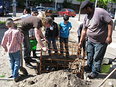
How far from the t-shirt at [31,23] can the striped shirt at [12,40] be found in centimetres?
49

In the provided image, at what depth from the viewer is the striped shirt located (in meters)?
4.15

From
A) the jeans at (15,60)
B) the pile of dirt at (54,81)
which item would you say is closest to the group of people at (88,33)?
the jeans at (15,60)

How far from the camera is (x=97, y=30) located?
4602mm

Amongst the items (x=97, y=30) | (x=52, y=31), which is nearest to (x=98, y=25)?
(x=97, y=30)

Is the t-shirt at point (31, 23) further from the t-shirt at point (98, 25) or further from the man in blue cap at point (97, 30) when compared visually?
the t-shirt at point (98, 25)

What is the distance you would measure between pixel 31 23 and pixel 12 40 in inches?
30.2

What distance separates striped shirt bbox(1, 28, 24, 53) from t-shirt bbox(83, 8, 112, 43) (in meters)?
1.72

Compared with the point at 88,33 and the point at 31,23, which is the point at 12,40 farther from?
the point at 88,33

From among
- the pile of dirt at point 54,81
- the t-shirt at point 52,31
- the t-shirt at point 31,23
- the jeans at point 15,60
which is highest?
the t-shirt at point 31,23

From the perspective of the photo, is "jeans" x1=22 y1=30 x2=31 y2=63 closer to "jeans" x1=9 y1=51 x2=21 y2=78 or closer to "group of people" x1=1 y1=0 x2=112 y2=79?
"group of people" x1=1 y1=0 x2=112 y2=79

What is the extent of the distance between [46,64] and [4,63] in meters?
1.46

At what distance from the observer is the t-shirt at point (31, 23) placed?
4.48m

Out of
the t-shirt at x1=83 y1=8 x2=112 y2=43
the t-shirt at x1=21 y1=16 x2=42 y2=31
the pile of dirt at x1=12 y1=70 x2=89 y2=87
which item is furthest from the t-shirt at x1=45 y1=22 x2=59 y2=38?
the pile of dirt at x1=12 y1=70 x2=89 y2=87

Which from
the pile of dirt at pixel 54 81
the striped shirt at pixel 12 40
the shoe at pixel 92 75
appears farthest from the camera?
the shoe at pixel 92 75
